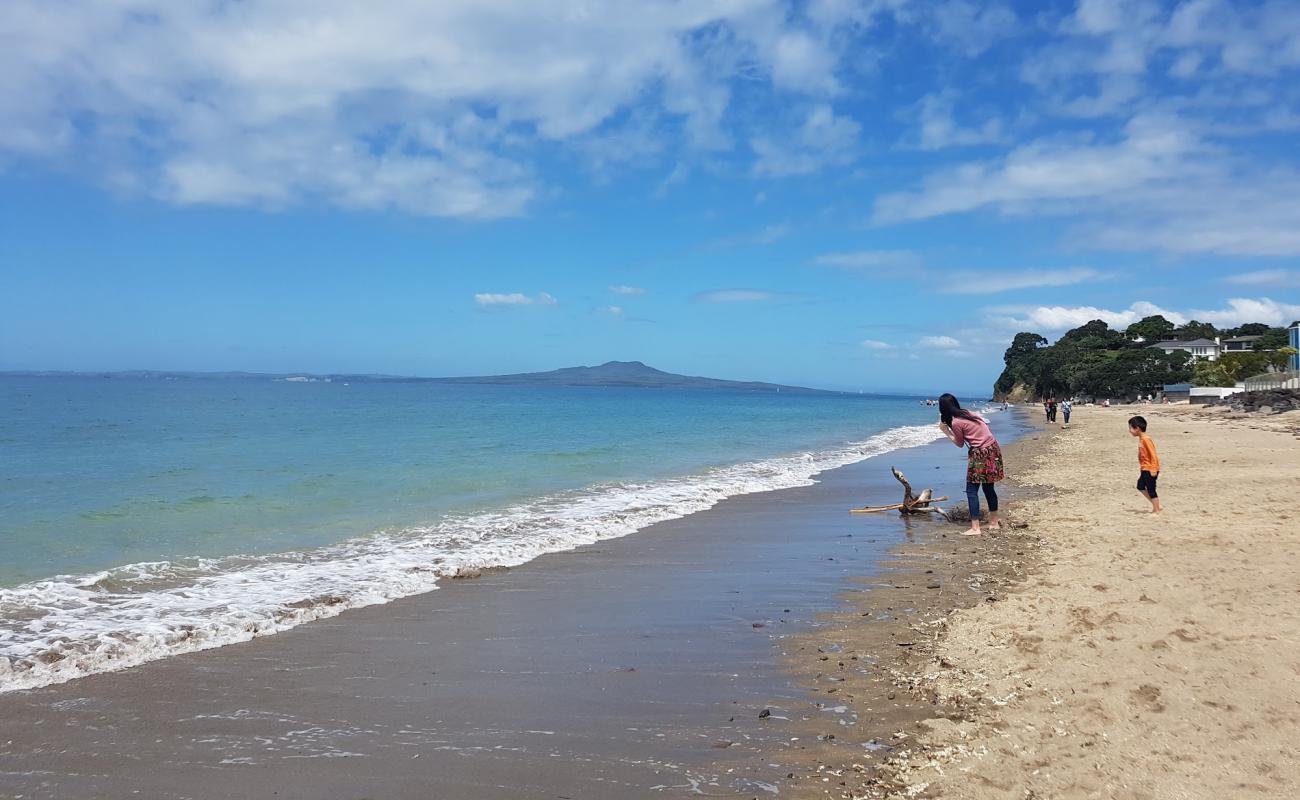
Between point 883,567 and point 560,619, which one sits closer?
point 560,619

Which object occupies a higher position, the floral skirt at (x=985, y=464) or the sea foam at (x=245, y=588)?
the floral skirt at (x=985, y=464)

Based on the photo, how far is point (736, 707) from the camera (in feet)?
16.2

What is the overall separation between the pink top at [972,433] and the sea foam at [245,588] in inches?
197

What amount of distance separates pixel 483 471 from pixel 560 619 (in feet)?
46.8

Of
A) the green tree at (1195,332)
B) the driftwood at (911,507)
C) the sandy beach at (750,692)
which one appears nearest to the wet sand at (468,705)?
the sandy beach at (750,692)

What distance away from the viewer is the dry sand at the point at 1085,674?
378cm

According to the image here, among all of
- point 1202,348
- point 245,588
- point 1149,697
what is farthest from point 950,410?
point 1202,348

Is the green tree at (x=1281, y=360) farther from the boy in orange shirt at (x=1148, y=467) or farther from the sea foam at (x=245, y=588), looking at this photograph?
the sea foam at (x=245, y=588)

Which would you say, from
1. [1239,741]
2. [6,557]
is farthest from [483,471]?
[1239,741]

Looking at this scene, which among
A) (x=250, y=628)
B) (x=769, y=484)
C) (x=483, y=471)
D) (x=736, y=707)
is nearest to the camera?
(x=736, y=707)

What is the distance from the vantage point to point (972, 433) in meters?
10.4

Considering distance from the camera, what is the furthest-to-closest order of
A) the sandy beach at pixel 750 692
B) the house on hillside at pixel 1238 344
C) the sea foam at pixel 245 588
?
the house on hillside at pixel 1238 344 < the sea foam at pixel 245 588 < the sandy beach at pixel 750 692

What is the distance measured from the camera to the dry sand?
12.4 feet

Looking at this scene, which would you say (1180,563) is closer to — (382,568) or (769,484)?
(382,568)
